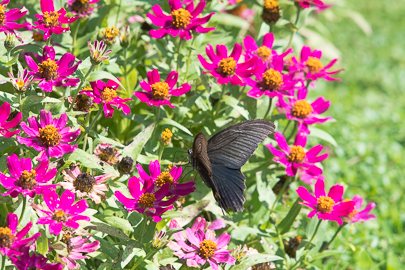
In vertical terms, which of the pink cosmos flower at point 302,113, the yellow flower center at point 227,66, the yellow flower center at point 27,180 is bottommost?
the yellow flower center at point 27,180

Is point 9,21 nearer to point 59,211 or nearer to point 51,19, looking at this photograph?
point 51,19

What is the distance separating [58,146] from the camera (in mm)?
1763

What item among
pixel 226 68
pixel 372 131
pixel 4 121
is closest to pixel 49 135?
pixel 4 121

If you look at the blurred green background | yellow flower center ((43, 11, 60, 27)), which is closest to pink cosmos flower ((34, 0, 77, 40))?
yellow flower center ((43, 11, 60, 27))

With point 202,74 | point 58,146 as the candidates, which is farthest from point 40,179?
point 202,74

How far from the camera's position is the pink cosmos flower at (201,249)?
1.84 metres

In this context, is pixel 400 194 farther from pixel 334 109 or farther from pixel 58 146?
pixel 58 146

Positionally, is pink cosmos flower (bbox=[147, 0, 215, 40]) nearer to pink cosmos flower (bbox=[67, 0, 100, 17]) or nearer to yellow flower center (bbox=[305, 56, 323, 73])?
pink cosmos flower (bbox=[67, 0, 100, 17])

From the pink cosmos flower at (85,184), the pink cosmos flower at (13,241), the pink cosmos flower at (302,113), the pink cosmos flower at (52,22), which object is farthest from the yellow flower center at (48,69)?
the pink cosmos flower at (302,113)

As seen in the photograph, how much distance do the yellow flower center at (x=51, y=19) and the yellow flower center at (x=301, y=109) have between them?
33.5 inches

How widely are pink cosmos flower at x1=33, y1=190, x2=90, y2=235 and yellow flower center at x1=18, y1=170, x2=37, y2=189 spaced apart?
0.13 feet

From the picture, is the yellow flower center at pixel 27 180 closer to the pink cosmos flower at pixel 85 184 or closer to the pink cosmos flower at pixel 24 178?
the pink cosmos flower at pixel 24 178

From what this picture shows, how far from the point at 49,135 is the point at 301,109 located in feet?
3.17

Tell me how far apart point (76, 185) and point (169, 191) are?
0.23 m
